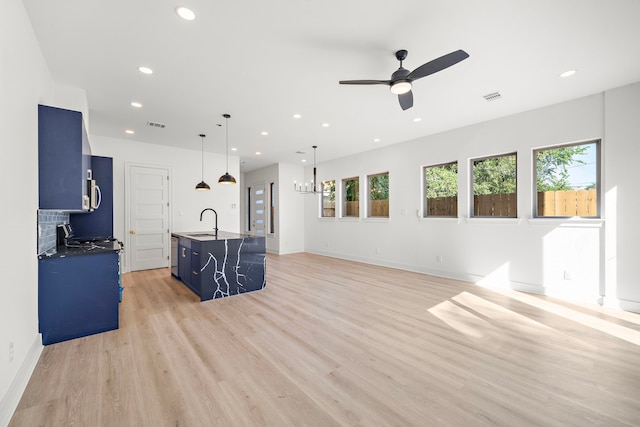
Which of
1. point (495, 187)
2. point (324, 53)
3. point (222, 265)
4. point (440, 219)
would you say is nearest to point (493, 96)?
point (495, 187)

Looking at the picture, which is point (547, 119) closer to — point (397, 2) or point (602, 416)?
point (397, 2)

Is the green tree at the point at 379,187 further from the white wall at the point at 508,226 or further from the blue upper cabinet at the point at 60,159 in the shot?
the blue upper cabinet at the point at 60,159

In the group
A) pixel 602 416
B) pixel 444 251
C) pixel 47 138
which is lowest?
pixel 602 416

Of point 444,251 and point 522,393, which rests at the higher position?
point 444,251

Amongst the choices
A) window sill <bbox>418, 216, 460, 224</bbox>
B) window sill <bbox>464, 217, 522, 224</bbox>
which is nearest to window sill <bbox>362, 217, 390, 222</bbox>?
window sill <bbox>418, 216, 460, 224</bbox>

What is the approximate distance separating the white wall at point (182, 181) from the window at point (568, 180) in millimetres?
6805

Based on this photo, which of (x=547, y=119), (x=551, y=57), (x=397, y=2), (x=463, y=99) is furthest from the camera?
(x=547, y=119)

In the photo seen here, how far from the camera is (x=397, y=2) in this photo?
82.3 inches

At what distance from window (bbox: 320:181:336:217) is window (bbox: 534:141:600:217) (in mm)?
4851

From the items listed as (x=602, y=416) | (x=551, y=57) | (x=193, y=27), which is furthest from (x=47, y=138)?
(x=551, y=57)

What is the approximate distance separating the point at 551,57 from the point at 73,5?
4.48 metres

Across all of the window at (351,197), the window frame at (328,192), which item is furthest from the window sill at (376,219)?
the window frame at (328,192)

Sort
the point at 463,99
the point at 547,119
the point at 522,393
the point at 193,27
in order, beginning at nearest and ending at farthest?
the point at 522,393
the point at 193,27
the point at 463,99
the point at 547,119

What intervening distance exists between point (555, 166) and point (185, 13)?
5363 millimetres
